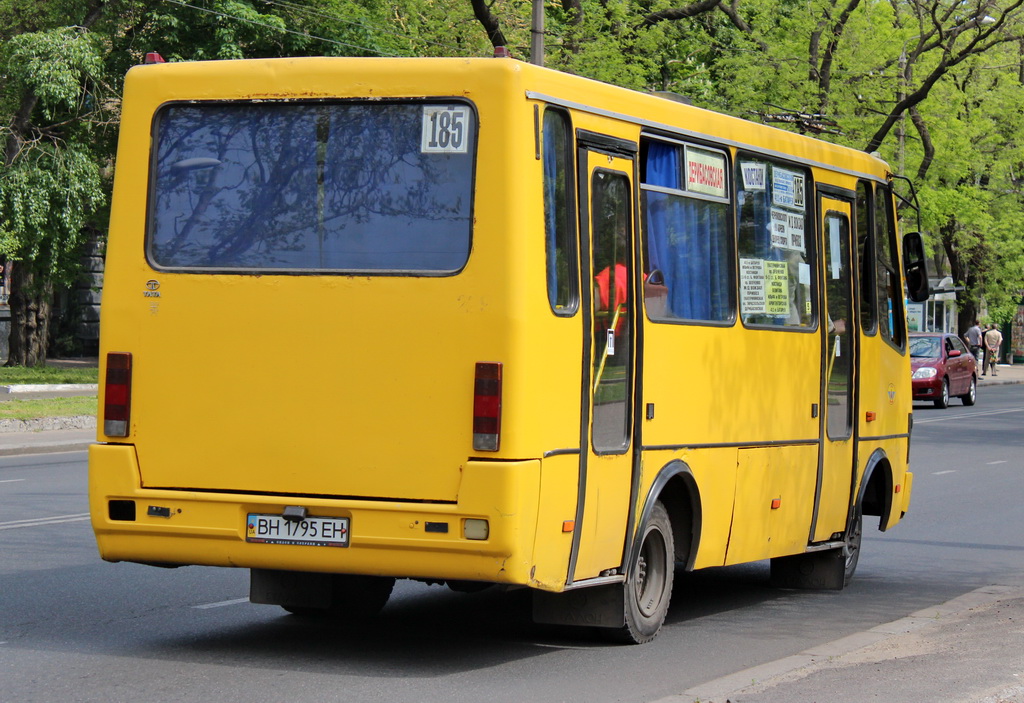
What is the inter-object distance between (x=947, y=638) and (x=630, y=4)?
28340 mm

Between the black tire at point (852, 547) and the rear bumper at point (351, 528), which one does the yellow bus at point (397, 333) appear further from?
the black tire at point (852, 547)

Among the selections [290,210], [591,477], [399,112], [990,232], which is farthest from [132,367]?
[990,232]

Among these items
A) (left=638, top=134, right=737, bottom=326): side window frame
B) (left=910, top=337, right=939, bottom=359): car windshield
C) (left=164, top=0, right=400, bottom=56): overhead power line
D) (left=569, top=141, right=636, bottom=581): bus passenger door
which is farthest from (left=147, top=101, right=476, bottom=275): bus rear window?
(left=910, top=337, right=939, bottom=359): car windshield

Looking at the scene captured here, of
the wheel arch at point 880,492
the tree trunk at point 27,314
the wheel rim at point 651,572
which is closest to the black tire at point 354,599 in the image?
the wheel rim at point 651,572

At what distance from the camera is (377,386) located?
763 cm

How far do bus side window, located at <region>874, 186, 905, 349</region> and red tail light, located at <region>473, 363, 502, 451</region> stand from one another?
510cm

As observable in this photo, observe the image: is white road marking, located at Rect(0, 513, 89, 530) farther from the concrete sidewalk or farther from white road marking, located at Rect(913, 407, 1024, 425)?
white road marking, located at Rect(913, 407, 1024, 425)

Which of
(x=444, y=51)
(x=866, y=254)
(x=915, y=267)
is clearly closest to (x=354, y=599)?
(x=866, y=254)

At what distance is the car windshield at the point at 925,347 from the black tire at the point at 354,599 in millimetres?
28231

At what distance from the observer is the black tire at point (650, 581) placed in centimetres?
857

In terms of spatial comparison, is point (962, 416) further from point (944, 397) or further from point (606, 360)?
point (606, 360)

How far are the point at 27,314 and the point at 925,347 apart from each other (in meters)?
20.6

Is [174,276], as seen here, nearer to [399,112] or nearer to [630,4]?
[399,112]

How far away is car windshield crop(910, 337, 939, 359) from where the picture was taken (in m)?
36.3
